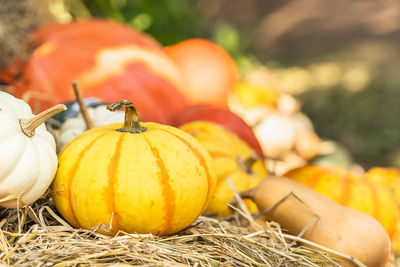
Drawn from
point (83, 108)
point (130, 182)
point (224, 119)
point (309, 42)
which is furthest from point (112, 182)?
point (309, 42)

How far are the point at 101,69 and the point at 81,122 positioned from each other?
1034mm

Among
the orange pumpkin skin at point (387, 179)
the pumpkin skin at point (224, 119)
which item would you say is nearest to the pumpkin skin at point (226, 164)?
the pumpkin skin at point (224, 119)

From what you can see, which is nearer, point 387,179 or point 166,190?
point 166,190

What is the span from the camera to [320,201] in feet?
5.67

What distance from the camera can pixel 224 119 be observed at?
281cm

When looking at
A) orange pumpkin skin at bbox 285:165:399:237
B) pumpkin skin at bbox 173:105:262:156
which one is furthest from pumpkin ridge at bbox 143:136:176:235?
pumpkin skin at bbox 173:105:262:156

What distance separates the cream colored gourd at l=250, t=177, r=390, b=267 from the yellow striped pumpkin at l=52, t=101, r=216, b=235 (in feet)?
1.27

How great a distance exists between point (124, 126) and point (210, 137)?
0.78 metres

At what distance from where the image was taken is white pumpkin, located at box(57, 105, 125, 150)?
73.8 inches

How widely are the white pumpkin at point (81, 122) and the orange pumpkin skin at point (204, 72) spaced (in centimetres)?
189

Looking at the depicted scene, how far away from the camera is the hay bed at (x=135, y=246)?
1249 mm

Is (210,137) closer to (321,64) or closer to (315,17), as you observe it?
(321,64)

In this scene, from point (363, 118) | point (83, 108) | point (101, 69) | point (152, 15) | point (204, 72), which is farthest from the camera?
point (363, 118)

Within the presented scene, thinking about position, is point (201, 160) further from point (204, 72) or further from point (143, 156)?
point (204, 72)
